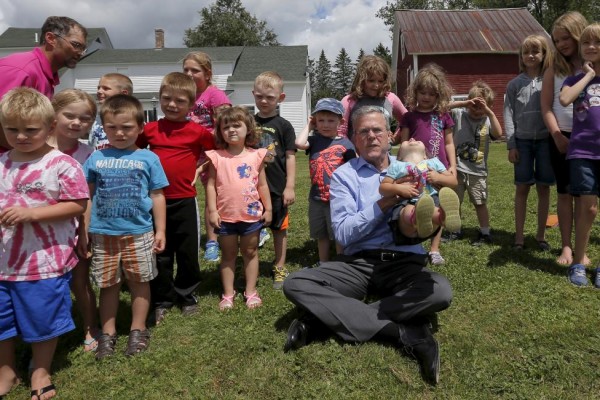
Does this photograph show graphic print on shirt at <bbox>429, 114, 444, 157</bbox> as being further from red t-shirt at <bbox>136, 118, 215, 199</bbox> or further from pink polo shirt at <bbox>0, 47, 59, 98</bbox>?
pink polo shirt at <bbox>0, 47, 59, 98</bbox>

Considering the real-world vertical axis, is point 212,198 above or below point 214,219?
above

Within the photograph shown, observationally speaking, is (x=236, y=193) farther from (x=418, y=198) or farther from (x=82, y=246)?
(x=418, y=198)

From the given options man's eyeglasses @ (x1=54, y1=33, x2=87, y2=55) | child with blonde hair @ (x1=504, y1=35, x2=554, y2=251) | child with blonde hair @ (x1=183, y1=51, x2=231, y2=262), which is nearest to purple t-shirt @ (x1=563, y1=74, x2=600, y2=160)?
child with blonde hair @ (x1=504, y1=35, x2=554, y2=251)

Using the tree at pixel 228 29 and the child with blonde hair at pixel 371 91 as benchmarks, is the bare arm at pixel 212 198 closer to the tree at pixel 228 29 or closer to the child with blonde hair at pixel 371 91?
the child with blonde hair at pixel 371 91

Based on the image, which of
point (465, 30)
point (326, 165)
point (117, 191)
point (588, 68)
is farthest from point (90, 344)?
point (465, 30)

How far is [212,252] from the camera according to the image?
205 inches

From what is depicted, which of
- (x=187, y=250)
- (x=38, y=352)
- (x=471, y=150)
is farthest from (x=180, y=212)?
(x=471, y=150)

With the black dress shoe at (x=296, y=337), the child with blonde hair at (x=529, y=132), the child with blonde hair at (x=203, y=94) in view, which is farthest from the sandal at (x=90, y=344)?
the child with blonde hair at (x=529, y=132)

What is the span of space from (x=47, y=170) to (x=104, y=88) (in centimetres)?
133

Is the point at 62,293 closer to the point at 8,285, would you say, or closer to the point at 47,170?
the point at 8,285

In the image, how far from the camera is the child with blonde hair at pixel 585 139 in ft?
12.4

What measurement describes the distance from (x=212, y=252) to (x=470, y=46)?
985 inches

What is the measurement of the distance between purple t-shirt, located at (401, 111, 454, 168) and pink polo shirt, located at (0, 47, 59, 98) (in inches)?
127

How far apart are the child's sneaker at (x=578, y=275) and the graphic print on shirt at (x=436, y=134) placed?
1.60 m
